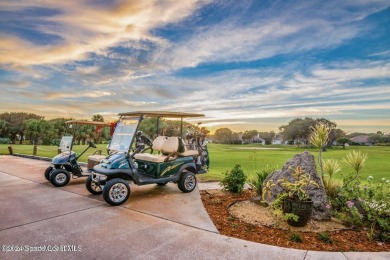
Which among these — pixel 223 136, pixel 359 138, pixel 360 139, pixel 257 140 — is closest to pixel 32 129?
pixel 223 136

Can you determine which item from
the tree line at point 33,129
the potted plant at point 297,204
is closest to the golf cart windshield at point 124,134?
the potted plant at point 297,204

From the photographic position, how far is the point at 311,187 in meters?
4.68

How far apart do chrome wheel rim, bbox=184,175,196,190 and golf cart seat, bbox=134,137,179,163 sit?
67 cm

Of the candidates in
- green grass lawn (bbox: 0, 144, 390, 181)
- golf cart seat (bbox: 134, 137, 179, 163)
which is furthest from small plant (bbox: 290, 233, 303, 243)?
golf cart seat (bbox: 134, 137, 179, 163)

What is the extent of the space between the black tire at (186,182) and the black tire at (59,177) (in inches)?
138

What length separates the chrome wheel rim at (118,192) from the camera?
5.25m

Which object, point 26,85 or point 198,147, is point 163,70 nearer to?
point 198,147

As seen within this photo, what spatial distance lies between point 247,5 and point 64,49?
6.93 metres

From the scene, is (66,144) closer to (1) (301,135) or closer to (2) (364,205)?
(2) (364,205)

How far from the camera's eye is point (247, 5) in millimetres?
7781

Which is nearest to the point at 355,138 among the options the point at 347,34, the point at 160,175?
the point at 347,34

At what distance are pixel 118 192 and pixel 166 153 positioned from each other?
1918mm

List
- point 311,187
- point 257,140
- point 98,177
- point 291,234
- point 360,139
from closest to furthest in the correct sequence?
1. point 291,234
2. point 311,187
3. point 98,177
4. point 360,139
5. point 257,140

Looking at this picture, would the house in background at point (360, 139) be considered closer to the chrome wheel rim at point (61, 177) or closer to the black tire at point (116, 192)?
the chrome wheel rim at point (61, 177)
